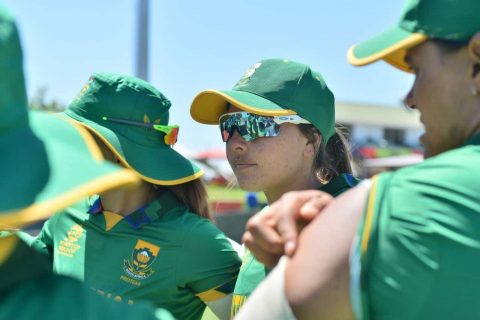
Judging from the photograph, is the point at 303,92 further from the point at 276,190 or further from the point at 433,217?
the point at 433,217

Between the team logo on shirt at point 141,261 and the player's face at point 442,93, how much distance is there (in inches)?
66.6

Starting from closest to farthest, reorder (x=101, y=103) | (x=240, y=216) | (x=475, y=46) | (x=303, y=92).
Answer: (x=475, y=46), (x=303, y=92), (x=101, y=103), (x=240, y=216)

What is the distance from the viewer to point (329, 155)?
9.16 feet

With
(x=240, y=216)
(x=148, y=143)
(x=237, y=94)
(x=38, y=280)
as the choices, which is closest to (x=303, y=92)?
(x=237, y=94)

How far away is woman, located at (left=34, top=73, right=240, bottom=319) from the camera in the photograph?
2857mm

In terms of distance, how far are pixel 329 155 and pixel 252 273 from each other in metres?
0.72

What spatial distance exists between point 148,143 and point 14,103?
1.83 m

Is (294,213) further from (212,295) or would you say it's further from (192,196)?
(192,196)

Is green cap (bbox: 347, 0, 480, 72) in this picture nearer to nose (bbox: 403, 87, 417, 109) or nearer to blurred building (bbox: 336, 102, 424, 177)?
nose (bbox: 403, 87, 417, 109)

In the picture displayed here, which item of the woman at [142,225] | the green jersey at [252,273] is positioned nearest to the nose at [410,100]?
the green jersey at [252,273]

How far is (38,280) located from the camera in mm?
1235

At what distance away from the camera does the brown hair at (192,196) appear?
3125mm

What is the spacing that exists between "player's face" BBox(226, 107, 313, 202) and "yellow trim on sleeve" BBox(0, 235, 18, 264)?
144cm

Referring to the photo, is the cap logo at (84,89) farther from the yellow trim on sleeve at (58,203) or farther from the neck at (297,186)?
the yellow trim on sleeve at (58,203)
